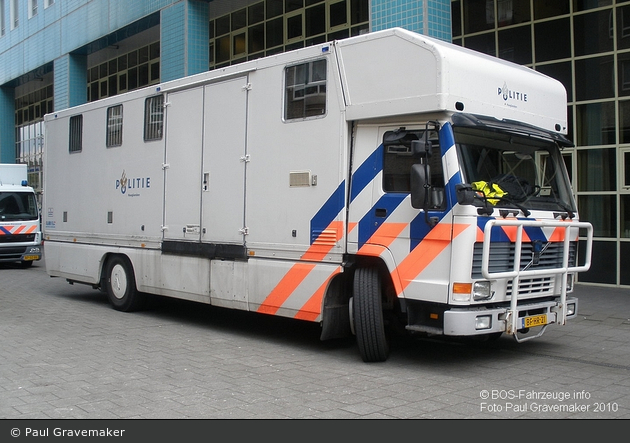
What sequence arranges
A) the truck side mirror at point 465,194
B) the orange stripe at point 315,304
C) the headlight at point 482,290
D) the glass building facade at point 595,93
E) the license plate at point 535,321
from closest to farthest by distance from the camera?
1. the truck side mirror at point 465,194
2. the headlight at point 482,290
3. the license plate at point 535,321
4. the orange stripe at point 315,304
5. the glass building facade at point 595,93

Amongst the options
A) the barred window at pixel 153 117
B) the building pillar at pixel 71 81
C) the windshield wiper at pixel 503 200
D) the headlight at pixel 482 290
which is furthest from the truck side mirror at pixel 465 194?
the building pillar at pixel 71 81

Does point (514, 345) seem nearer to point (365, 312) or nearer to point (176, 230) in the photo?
point (365, 312)

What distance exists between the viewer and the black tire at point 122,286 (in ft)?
36.0

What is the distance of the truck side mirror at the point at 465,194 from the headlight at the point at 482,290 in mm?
813

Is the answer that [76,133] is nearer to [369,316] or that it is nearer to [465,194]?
[369,316]

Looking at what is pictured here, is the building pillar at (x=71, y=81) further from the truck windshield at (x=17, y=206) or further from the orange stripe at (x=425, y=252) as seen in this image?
the orange stripe at (x=425, y=252)

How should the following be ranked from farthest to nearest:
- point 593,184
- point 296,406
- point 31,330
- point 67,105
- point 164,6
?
1. point 67,105
2. point 164,6
3. point 593,184
4. point 31,330
5. point 296,406

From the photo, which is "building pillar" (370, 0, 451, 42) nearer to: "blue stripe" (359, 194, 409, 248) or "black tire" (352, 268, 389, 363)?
"blue stripe" (359, 194, 409, 248)

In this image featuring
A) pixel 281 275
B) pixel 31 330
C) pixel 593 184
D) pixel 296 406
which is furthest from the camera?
pixel 593 184

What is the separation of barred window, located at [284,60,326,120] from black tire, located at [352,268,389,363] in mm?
1949

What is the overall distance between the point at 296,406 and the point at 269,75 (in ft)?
14.3

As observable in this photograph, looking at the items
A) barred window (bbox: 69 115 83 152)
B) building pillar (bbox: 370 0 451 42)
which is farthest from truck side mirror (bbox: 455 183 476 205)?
barred window (bbox: 69 115 83 152)

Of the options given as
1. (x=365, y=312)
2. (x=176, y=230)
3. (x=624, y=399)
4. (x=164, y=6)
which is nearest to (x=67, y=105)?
(x=164, y=6)

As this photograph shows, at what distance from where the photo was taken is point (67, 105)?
78.2 ft
